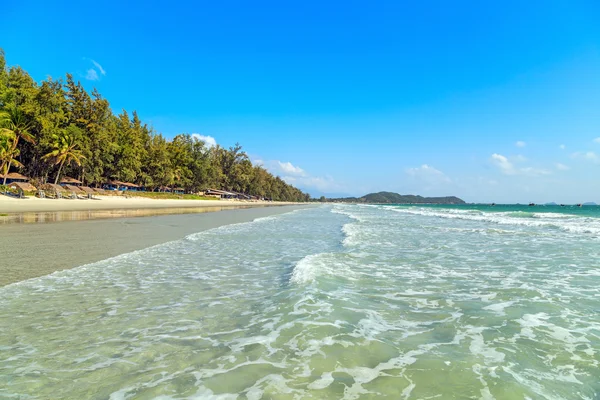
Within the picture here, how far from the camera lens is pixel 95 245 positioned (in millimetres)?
11188

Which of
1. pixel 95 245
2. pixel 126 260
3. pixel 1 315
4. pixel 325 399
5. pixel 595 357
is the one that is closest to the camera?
pixel 325 399

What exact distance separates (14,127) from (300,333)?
55.9 m

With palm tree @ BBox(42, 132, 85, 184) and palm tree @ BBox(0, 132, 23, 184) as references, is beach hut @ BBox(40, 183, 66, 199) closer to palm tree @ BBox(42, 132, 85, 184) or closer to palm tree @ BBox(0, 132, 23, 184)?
palm tree @ BBox(0, 132, 23, 184)

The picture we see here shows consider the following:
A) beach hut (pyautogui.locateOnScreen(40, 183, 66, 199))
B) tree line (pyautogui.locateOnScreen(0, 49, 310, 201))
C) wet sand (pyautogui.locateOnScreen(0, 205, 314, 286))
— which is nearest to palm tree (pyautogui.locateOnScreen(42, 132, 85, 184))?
tree line (pyautogui.locateOnScreen(0, 49, 310, 201))

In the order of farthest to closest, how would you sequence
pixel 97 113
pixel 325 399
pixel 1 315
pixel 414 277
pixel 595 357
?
pixel 97 113 → pixel 414 277 → pixel 1 315 → pixel 595 357 → pixel 325 399

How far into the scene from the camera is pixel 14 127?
4388cm

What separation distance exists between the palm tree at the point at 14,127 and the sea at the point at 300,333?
154 ft

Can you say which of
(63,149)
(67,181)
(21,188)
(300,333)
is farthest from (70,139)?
(300,333)

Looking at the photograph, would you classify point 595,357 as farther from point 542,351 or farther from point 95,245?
point 95,245

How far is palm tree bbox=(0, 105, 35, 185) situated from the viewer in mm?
41312

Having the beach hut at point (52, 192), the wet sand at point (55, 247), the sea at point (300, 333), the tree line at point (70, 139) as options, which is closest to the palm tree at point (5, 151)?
the tree line at point (70, 139)

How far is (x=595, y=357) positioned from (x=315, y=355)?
125 inches

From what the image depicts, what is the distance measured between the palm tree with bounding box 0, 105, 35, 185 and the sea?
154ft

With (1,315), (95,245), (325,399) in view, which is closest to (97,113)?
(95,245)
